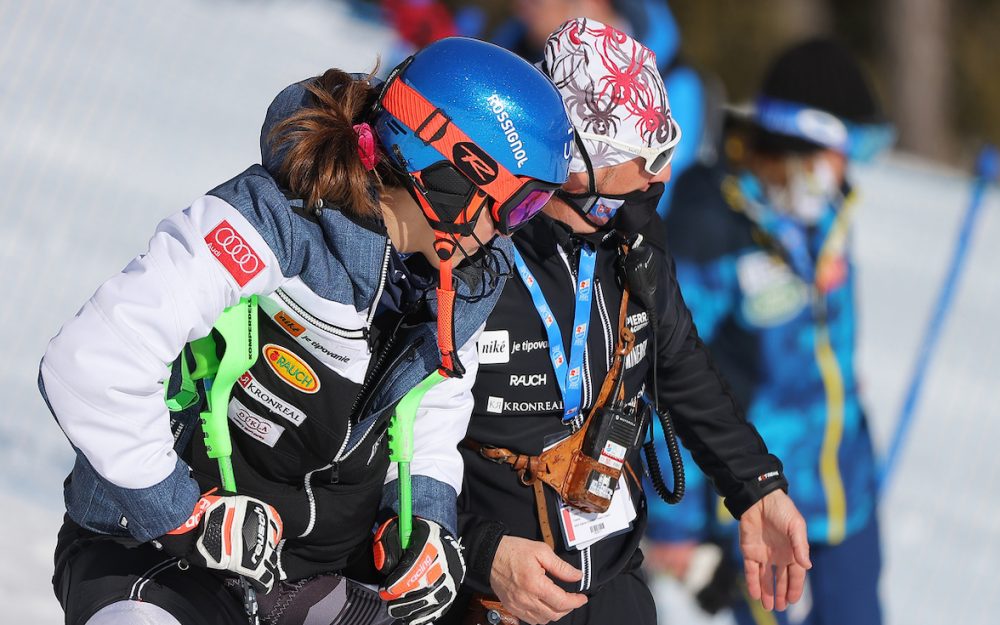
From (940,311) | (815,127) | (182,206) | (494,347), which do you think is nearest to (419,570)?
(494,347)

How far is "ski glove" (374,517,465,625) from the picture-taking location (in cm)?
256

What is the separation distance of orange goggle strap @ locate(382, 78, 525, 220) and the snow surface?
2706 mm

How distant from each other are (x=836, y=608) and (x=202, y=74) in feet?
29.2

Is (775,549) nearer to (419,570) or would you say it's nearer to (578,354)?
(578,354)

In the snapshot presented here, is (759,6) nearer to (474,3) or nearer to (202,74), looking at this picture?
(474,3)

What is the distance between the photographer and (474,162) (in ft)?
7.77

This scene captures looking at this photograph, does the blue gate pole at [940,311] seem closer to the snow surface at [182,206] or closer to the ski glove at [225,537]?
the snow surface at [182,206]

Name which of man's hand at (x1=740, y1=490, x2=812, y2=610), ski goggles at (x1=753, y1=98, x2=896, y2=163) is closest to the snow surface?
ski goggles at (x1=753, y1=98, x2=896, y2=163)

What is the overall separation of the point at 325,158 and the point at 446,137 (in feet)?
0.72

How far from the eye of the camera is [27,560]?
15.4 feet

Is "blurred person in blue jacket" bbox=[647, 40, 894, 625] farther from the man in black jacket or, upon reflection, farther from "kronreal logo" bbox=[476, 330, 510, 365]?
"kronreal logo" bbox=[476, 330, 510, 365]

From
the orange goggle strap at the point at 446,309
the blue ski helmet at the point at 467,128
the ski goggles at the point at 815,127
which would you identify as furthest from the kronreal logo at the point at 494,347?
the ski goggles at the point at 815,127

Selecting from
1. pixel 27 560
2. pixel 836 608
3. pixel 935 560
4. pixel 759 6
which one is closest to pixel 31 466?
pixel 27 560

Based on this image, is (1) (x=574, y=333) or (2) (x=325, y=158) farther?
(1) (x=574, y=333)
